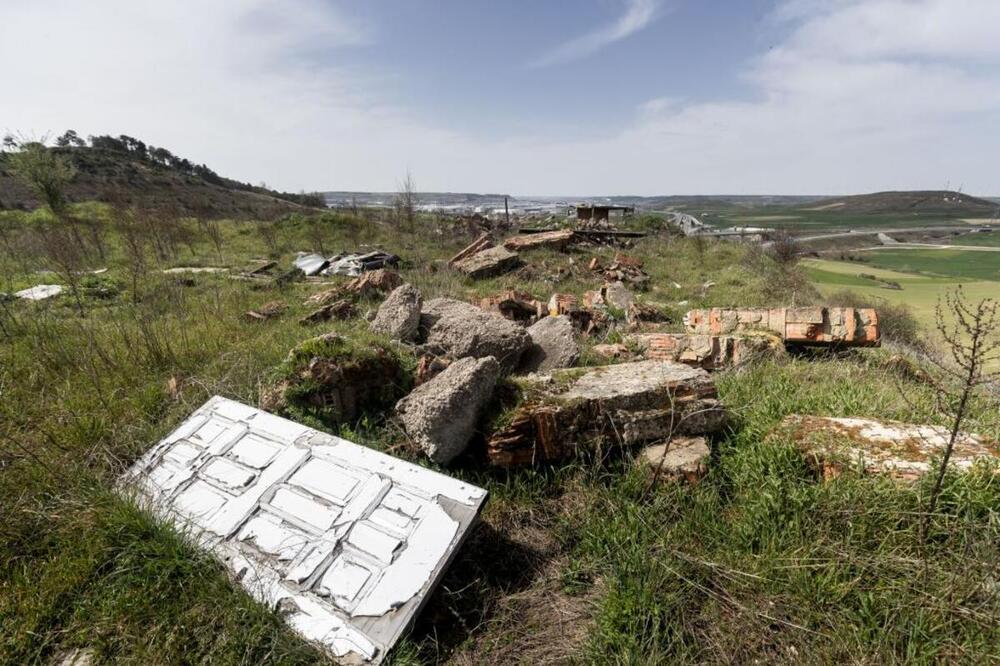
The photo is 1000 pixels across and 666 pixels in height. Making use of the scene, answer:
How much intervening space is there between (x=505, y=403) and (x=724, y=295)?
26.9 ft

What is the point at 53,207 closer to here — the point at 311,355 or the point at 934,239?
the point at 311,355

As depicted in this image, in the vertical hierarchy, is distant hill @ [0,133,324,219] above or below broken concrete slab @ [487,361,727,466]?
above

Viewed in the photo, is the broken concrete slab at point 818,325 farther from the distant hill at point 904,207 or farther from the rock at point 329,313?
the distant hill at point 904,207

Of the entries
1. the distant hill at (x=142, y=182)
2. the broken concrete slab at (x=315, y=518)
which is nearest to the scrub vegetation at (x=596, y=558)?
the broken concrete slab at (x=315, y=518)

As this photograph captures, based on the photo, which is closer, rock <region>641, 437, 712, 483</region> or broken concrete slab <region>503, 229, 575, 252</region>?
rock <region>641, 437, 712, 483</region>

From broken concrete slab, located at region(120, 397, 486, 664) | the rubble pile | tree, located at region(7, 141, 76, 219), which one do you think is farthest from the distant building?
tree, located at region(7, 141, 76, 219)

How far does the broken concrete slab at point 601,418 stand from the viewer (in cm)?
251

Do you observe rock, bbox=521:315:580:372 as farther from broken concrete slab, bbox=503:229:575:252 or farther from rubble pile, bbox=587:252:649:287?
broken concrete slab, bbox=503:229:575:252

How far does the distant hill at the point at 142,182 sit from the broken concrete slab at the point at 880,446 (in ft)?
108

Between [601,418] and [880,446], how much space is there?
143 centimetres

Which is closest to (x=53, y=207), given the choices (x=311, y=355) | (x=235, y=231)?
(x=235, y=231)

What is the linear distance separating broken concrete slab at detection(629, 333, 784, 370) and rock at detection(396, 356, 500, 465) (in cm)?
220

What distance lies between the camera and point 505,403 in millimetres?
2652

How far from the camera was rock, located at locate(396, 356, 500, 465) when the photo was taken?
2.41 meters
